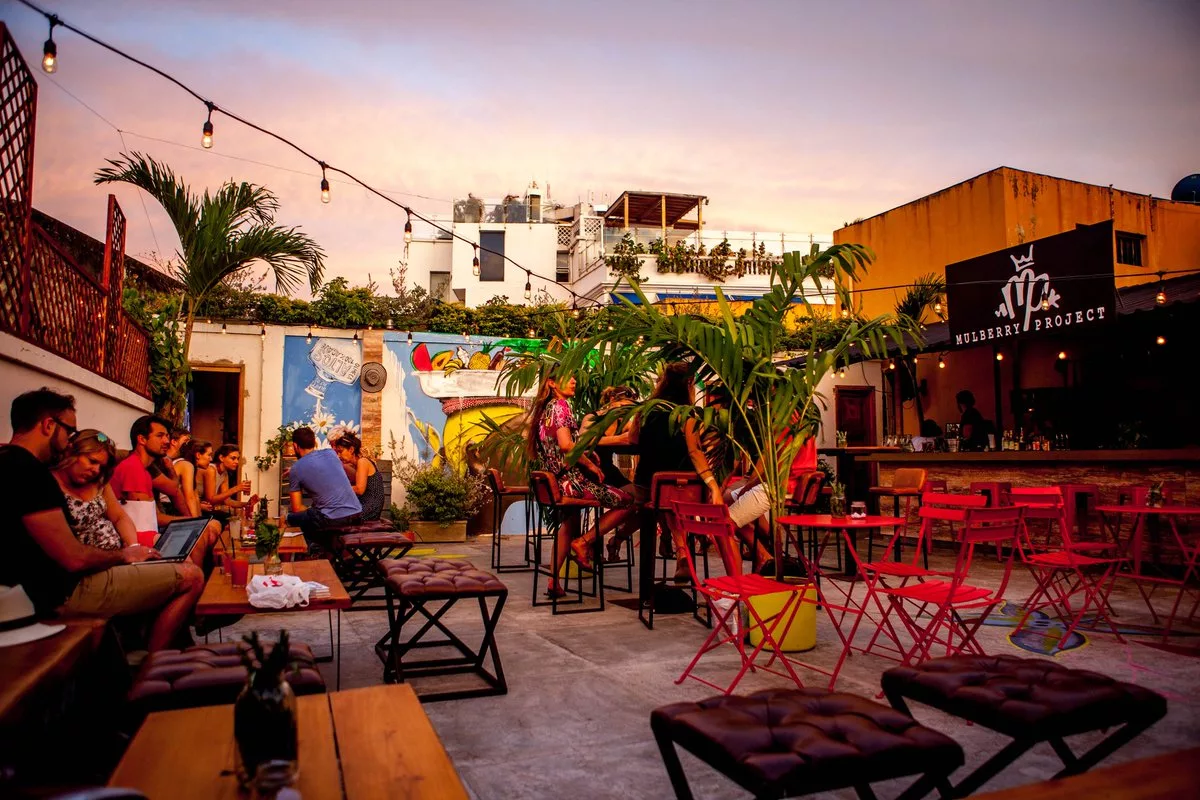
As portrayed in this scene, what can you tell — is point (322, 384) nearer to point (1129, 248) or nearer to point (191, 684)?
point (191, 684)

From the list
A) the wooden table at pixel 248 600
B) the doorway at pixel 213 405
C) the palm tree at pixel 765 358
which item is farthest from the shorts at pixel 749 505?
the doorway at pixel 213 405

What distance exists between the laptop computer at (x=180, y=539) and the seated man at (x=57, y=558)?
1.32 feet

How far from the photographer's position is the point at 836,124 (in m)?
11.8

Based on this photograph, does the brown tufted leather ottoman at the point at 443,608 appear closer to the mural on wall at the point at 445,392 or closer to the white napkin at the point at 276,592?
the white napkin at the point at 276,592

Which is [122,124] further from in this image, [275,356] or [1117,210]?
[1117,210]

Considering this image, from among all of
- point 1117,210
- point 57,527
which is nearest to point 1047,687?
point 57,527

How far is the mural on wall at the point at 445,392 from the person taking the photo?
13266 mm

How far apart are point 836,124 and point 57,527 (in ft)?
37.2

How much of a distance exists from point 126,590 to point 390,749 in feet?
7.86

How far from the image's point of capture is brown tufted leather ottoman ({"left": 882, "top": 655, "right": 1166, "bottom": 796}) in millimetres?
2086

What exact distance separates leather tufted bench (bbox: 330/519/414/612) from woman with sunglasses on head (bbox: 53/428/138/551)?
5.84 feet

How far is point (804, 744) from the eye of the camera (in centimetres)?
185

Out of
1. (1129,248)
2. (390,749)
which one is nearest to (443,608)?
(390,749)

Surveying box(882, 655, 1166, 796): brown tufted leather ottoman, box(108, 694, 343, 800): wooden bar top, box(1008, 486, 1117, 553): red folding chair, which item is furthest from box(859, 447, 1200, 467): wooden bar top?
box(108, 694, 343, 800): wooden bar top
